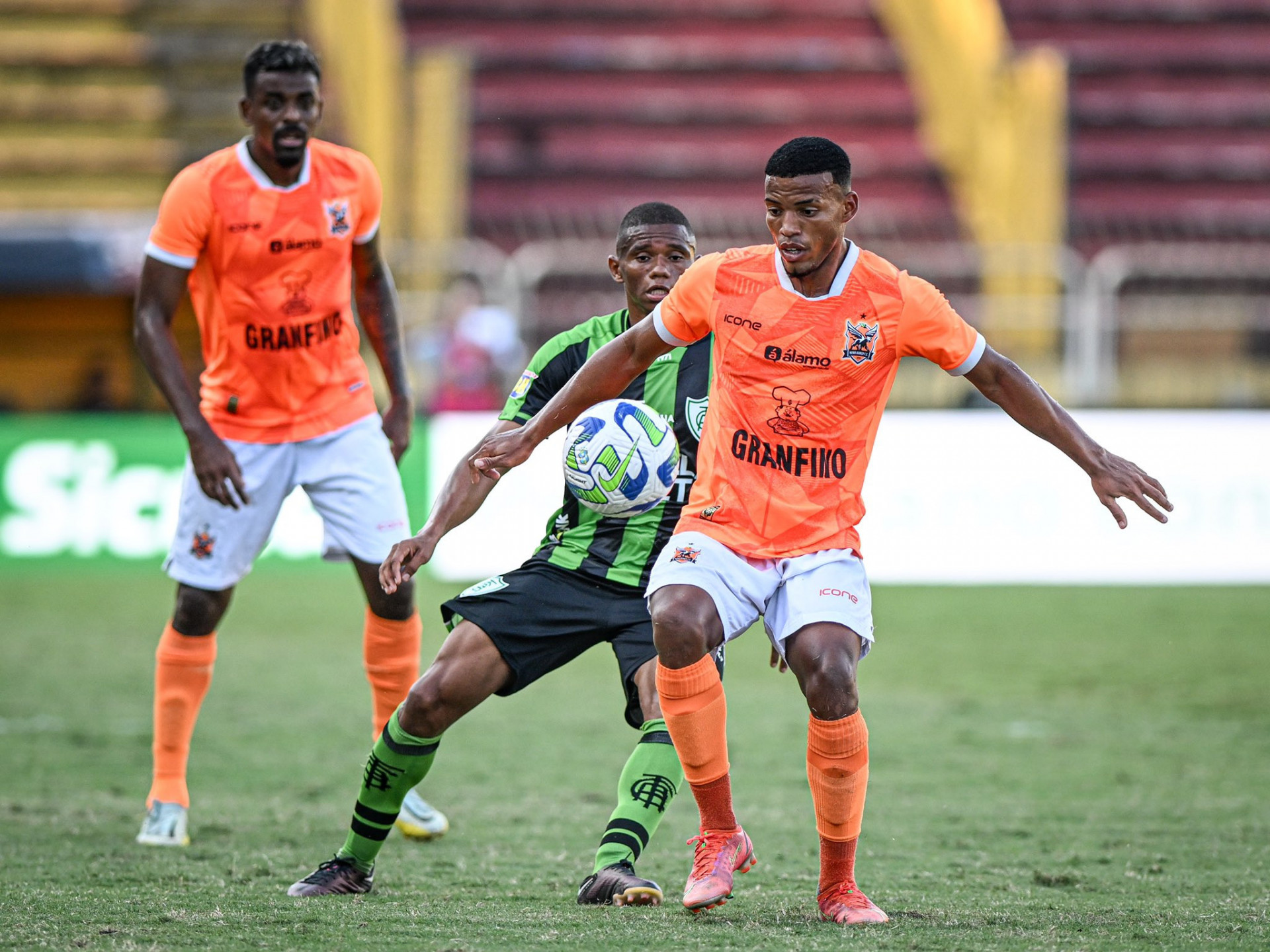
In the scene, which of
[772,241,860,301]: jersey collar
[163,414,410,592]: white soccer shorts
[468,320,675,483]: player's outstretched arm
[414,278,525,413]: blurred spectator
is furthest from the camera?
[414,278,525,413]: blurred spectator

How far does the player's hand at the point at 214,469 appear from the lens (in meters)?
5.71

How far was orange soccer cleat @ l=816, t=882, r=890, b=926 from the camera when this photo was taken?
439cm

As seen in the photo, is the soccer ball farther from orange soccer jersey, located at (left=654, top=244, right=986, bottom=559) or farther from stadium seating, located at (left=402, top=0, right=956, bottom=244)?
stadium seating, located at (left=402, top=0, right=956, bottom=244)

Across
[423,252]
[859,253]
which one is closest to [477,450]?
[859,253]

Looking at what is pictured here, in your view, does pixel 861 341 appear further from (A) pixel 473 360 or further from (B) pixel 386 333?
(A) pixel 473 360

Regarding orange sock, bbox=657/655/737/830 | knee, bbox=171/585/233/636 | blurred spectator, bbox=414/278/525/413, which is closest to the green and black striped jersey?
orange sock, bbox=657/655/737/830

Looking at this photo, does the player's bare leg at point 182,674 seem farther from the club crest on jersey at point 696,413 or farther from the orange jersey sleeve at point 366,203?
the club crest on jersey at point 696,413

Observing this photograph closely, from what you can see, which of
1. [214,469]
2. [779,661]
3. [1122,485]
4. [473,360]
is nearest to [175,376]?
[214,469]

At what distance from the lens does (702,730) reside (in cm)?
461

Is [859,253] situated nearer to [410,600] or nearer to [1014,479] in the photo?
[410,600]

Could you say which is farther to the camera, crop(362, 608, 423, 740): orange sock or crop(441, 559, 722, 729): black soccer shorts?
crop(362, 608, 423, 740): orange sock

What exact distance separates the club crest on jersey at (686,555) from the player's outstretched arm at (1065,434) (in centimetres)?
86

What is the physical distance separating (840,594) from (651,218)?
136 cm

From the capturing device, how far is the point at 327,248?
6.05 meters
